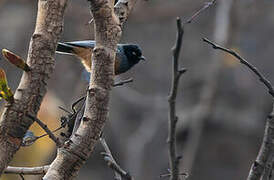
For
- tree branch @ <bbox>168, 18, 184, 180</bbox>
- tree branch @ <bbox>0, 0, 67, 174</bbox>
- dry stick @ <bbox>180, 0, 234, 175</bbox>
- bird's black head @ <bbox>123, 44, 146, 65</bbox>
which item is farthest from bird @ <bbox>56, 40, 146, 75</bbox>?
dry stick @ <bbox>180, 0, 234, 175</bbox>

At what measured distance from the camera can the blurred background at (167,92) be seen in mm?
7594

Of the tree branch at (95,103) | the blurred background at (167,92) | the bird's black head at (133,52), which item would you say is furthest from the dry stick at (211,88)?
the tree branch at (95,103)

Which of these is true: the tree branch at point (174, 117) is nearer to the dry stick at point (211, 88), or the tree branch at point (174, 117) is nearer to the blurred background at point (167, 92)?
the dry stick at point (211, 88)

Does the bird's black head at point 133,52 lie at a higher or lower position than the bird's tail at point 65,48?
higher

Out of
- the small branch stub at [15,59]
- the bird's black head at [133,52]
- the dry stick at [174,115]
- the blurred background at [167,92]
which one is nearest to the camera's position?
the dry stick at [174,115]

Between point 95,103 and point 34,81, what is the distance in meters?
0.17

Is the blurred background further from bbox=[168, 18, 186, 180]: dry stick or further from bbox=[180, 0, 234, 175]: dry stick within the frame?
bbox=[168, 18, 186, 180]: dry stick

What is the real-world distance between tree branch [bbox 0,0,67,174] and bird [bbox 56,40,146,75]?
2.00 metres

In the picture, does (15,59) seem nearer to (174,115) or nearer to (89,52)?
(174,115)

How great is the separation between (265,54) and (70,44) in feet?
17.3

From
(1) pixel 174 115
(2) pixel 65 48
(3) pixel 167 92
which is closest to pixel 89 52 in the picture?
(2) pixel 65 48

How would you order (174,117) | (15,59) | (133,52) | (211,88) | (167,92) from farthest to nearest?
(167,92) → (211,88) → (133,52) → (15,59) → (174,117)

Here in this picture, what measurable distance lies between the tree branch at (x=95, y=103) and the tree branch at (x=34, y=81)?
113mm

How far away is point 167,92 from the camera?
8156 mm
